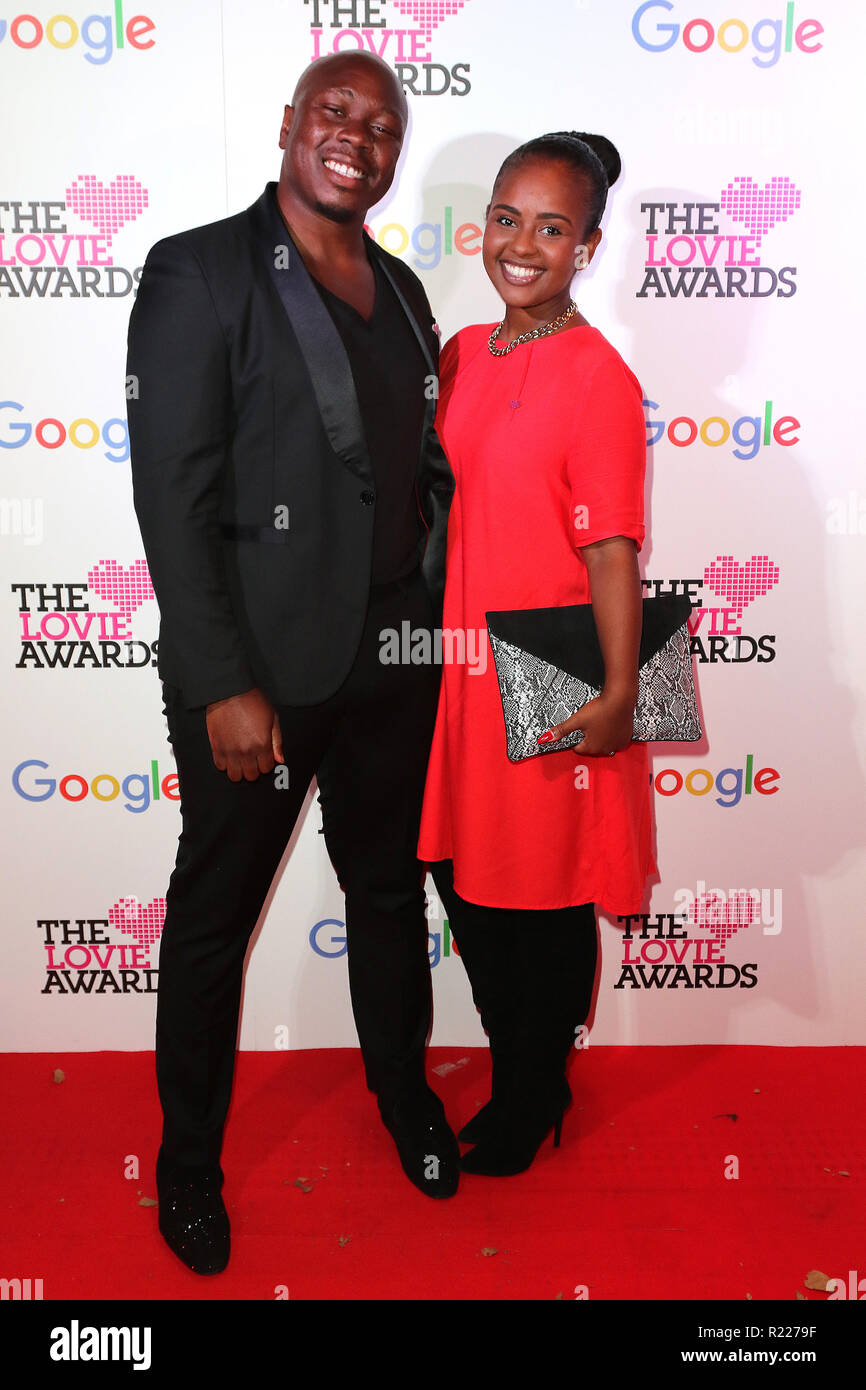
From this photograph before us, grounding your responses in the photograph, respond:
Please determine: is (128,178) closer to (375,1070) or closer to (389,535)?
(389,535)

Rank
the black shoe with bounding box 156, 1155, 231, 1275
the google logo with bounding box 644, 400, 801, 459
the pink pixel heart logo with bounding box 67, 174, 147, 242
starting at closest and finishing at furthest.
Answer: the black shoe with bounding box 156, 1155, 231, 1275 < the pink pixel heart logo with bounding box 67, 174, 147, 242 < the google logo with bounding box 644, 400, 801, 459

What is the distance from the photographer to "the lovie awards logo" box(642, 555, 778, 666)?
2.26 m

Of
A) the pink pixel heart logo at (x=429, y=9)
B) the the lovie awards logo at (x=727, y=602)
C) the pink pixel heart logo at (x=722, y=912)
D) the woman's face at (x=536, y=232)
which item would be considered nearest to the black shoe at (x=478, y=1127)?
the pink pixel heart logo at (x=722, y=912)

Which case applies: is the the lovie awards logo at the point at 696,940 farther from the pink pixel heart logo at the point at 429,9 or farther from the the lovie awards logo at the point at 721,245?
the pink pixel heart logo at the point at 429,9

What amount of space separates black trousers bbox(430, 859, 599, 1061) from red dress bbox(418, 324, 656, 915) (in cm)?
9

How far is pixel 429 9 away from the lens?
6.55 feet

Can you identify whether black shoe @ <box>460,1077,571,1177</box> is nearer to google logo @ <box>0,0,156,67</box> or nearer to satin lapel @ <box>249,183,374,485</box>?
satin lapel @ <box>249,183,374,485</box>

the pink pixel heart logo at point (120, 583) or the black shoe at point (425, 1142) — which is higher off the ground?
the pink pixel heart logo at point (120, 583)

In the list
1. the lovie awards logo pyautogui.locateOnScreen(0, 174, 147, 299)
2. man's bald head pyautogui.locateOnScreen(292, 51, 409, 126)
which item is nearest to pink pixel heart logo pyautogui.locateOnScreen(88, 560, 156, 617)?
the lovie awards logo pyautogui.locateOnScreen(0, 174, 147, 299)

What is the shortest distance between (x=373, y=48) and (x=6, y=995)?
2.21 m

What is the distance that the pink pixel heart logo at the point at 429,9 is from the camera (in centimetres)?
199

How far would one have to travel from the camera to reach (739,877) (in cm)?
242

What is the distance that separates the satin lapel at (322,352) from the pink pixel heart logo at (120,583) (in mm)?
767

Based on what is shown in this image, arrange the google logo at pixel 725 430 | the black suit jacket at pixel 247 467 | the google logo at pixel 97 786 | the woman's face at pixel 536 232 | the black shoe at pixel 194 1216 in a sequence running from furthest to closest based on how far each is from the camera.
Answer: the google logo at pixel 97 786 → the google logo at pixel 725 430 → the black shoe at pixel 194 1216 → the woman's face at pixel 536 232 → the black suit jacket at pixel 247 467
